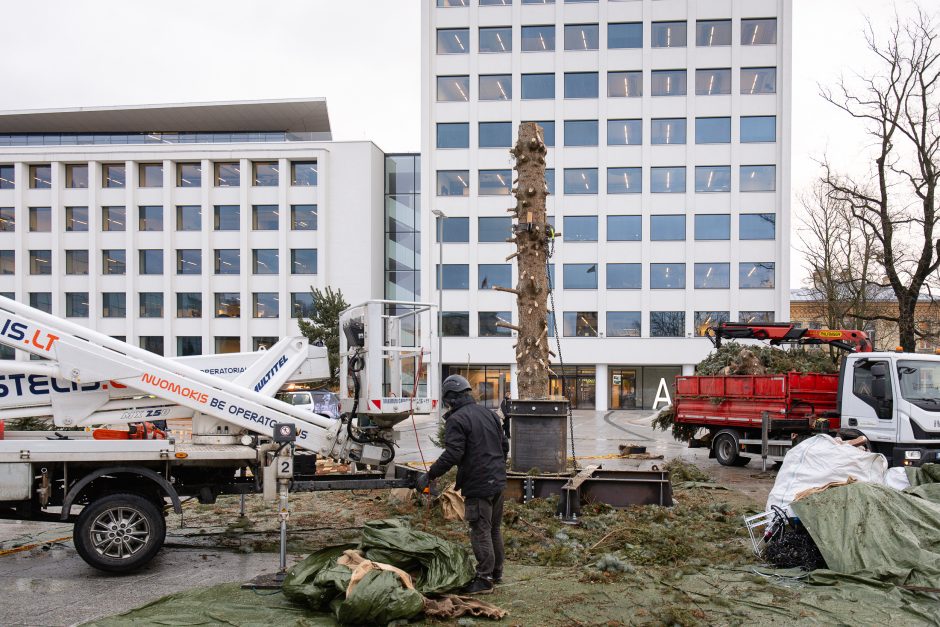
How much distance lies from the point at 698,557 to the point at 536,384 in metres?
5.36

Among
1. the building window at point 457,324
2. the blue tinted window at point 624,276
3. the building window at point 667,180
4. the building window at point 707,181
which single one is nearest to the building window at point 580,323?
the blue tinted window at point 624,276

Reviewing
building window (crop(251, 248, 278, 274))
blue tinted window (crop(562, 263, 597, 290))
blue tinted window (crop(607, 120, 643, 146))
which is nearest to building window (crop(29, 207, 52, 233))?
building window (crop(251, 248, 278, 274))

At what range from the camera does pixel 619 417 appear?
34.9 m

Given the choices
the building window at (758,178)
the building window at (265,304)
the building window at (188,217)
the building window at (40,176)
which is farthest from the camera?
the building window at (40,176)

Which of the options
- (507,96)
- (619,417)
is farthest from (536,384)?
(507,96)

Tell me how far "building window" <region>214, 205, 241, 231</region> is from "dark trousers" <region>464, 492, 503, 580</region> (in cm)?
3983

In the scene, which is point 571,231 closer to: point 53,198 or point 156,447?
point 53,198

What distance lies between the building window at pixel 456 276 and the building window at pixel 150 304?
1751 centimetres

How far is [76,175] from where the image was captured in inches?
1734

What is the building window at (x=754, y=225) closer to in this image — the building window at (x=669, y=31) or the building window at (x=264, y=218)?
the building window at (x=669, y=31)

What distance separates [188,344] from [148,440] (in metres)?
38.2

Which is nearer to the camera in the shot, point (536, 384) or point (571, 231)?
point (536, 384)

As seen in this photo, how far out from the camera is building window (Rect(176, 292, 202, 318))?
139ft

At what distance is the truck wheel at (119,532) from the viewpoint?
6672 mm
